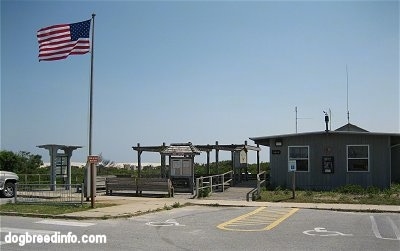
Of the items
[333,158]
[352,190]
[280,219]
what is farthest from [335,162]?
[280,219]

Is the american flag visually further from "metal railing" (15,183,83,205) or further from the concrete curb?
the concrete curb

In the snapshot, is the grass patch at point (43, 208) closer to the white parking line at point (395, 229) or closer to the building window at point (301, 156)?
the white parking line at point (395, 229)

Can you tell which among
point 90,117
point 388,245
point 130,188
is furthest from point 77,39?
point 388,245

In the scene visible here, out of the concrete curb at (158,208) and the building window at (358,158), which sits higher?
the building window at (358,158)

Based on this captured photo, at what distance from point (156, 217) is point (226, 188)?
39.1ft

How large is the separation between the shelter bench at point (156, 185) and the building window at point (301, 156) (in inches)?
271

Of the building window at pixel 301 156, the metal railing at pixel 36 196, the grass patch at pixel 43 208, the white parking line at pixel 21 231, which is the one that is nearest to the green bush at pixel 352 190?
the building window at pixel 301 156

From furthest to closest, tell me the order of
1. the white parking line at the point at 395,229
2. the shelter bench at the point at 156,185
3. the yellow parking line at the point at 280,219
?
the shelter bench at the point at 156,185
the yellow parking line at the point at 280,219
the white parking line at the point at 395,229

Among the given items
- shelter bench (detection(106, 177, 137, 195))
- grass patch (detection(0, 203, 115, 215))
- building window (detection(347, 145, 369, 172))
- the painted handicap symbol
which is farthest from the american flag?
building window (detection(347, 145, 369, 172))

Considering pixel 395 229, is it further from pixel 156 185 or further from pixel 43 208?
pixel 156 185

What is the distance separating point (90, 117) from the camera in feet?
63.2

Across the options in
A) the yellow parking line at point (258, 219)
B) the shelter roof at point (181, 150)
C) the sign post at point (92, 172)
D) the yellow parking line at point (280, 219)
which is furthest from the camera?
the shelter roof at point (181, 150)

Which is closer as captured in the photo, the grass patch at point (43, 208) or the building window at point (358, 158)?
the grass patch at point (43, 208)

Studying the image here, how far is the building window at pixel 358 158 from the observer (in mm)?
24406
